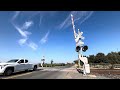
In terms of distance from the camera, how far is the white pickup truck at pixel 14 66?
47.8ft

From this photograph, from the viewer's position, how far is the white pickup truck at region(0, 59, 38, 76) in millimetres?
14583

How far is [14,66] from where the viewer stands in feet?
51.3
